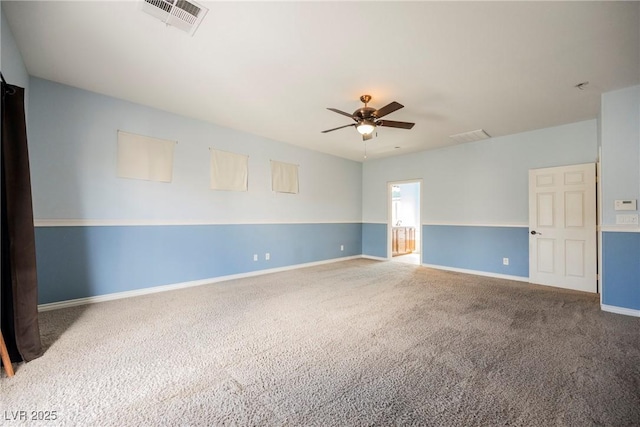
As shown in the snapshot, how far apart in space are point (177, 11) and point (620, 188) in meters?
4.90

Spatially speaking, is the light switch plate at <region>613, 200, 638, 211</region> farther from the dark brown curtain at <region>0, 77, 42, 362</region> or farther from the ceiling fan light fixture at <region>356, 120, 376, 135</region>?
the dark brown curtain at <region>0, 77, 42, 362</region>

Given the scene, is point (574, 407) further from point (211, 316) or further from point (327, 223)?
point (327, 223)

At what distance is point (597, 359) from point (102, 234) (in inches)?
206

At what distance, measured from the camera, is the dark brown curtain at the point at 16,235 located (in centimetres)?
188

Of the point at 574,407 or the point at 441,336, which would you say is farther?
the point at 441,336

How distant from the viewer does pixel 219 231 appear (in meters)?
4.37

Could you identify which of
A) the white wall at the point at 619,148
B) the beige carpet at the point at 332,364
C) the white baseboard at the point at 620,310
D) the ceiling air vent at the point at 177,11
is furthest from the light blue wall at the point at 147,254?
the white wall at the point at 619,148

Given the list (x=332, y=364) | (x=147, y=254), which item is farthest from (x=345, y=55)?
(x=147, y=254)

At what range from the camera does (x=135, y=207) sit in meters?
3.58

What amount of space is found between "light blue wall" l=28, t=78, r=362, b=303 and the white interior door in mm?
4338

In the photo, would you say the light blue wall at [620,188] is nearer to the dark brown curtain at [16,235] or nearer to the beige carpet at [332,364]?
the beige carpet at [332,364]

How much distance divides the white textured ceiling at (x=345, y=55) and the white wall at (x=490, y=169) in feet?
1.74

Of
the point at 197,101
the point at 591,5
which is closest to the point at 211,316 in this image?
the point at 197,101

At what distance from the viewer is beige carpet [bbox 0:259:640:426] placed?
4.81ft
